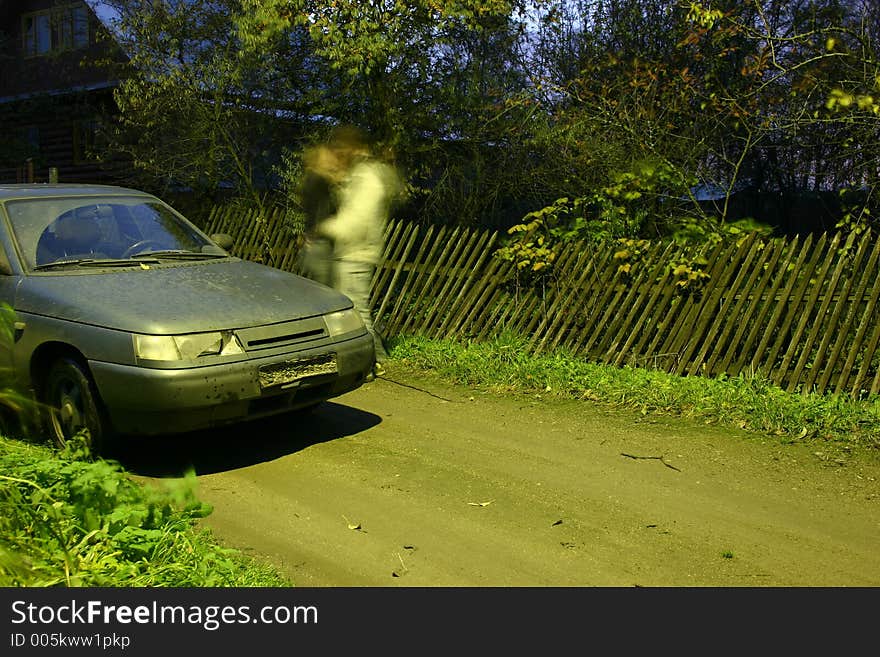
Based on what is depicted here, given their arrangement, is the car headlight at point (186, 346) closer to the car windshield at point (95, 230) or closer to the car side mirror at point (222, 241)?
the car windshield at point (95, 230)

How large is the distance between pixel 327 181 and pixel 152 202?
1843mm

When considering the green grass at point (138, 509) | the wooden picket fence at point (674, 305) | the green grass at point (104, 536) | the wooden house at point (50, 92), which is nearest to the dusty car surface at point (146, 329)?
the green grass at point (138, 509)

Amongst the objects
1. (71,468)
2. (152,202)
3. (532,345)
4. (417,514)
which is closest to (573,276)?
(532,345)

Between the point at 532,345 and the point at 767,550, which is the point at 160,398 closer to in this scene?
the point at 767,550

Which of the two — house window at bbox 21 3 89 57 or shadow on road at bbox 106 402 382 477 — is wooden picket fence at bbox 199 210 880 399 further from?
house window at bbox 21 3 89 57

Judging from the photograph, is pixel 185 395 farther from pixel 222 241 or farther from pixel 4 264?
pixel 222 241

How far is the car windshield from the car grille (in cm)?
131

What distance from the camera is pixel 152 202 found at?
7.29 m

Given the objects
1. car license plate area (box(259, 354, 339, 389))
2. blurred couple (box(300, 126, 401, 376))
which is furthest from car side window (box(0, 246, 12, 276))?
blurred couple (box(300, 126, 401, 376))

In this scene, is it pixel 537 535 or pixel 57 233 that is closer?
pixel 537 535

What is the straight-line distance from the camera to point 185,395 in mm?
5359

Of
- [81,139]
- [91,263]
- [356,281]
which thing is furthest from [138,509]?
[81,139]

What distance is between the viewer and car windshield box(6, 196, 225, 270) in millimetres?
6344

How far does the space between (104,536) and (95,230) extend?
10.5ft
